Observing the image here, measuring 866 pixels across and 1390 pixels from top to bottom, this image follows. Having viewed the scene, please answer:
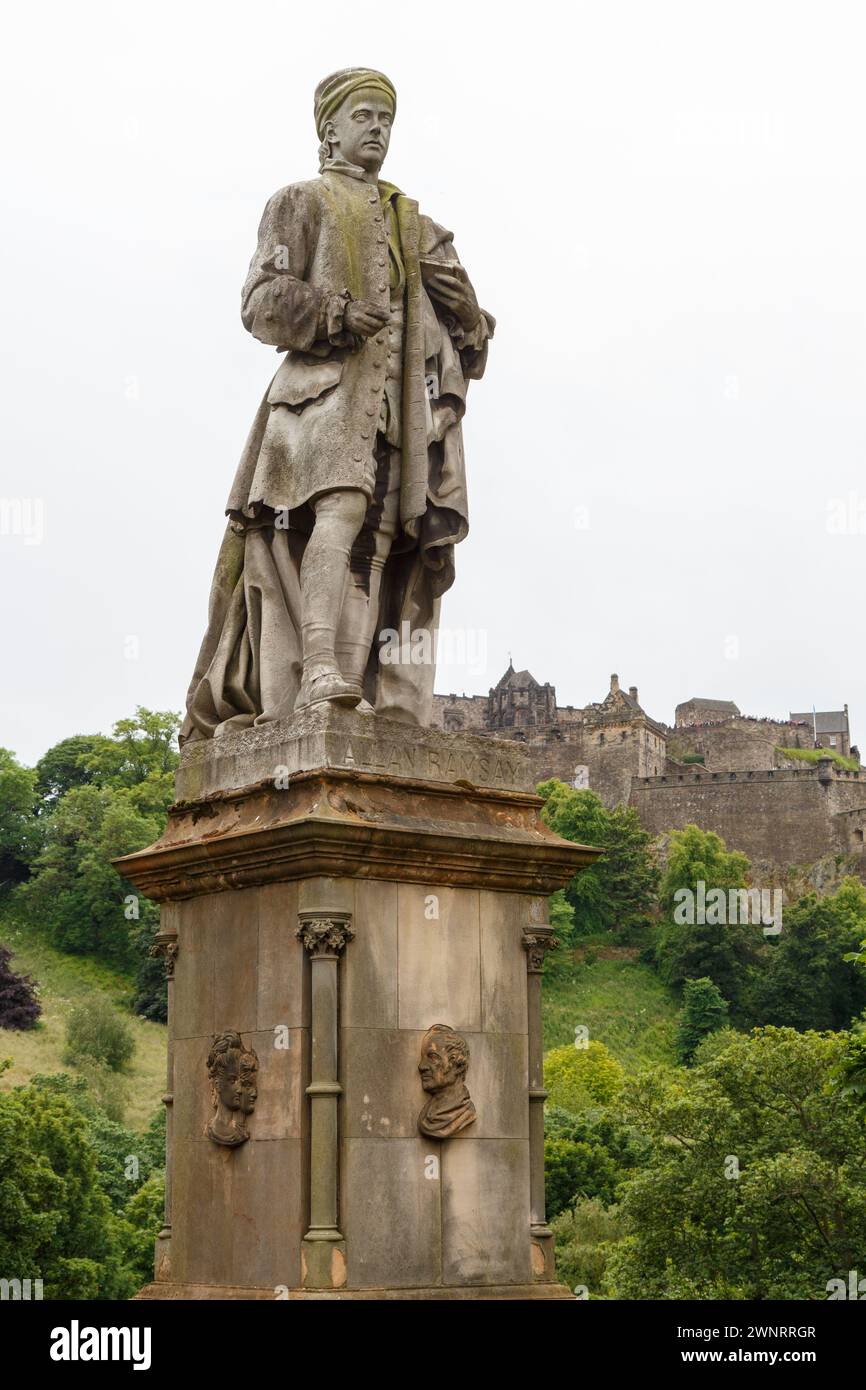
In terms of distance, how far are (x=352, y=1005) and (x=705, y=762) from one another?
169m

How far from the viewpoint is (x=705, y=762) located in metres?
176

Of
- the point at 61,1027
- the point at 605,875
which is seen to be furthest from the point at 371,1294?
the point at 605,875

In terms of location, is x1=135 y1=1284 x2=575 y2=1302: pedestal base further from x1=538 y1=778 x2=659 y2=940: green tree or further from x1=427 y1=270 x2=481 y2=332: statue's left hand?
x1=538 y1=778 x2=659 y2=940: green tree

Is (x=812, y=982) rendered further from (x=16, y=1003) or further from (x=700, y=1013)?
(x=16, y=1003)

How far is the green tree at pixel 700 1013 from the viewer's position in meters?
110

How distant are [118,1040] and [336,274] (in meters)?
83.6

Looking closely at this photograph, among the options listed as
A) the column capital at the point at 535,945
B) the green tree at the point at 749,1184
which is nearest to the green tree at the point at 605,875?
the green tree at the point at 749,1184

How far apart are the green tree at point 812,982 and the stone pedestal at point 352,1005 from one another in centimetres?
10104

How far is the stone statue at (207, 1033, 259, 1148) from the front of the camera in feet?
30.8

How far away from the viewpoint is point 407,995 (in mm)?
9492

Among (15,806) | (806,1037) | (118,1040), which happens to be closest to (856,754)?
(15,806)

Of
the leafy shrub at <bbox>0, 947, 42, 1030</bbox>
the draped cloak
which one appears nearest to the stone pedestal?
the draped cloak

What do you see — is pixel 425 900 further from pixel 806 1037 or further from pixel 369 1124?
pixel 806 1037

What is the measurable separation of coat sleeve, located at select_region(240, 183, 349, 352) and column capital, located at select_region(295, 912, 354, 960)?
3.17m
